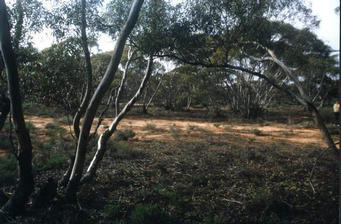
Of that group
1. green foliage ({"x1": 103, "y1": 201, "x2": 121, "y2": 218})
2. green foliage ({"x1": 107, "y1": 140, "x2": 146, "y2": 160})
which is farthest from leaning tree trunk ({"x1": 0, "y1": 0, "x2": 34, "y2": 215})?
green foliage ({"x1": 107, "y1": 140, "x2": 146, "y2": 160})

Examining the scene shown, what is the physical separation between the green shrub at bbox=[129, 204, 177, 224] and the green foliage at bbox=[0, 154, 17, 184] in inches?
128

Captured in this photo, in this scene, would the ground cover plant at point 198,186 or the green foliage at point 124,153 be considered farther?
the green foliage at point 124,153

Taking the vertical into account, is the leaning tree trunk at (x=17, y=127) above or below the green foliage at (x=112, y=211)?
above

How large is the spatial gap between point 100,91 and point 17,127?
1256 millimetres

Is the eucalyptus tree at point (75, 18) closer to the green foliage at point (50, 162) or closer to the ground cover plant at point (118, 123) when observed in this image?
→ the ground cover plant at point (118, 123)

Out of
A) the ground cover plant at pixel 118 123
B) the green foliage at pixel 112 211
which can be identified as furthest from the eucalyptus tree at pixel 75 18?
the green foliage at pixel 112 211

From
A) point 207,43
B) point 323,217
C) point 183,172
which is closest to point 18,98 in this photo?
point 207,43

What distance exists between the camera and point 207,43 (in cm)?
496

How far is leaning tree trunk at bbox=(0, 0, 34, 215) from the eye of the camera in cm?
306

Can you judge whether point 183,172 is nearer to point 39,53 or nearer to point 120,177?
point 120,177

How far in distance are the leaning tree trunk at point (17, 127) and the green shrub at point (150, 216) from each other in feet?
5.63

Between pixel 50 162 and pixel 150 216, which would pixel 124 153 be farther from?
pixel 150 216

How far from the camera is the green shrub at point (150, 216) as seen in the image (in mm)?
3674

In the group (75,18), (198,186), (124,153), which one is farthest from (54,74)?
(198,186)
